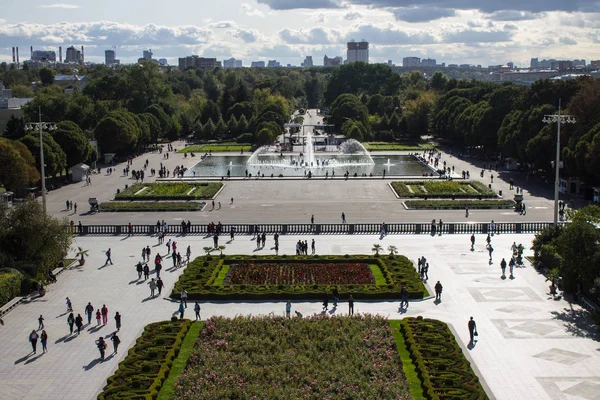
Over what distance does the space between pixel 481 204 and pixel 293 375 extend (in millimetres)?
36902

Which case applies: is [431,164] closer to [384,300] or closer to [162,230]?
[162,230]

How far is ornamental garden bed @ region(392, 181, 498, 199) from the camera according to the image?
61781 mm

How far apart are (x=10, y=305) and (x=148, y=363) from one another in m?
10.9

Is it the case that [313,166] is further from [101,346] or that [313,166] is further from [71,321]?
[101,346]

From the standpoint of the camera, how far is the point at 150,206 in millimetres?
57719

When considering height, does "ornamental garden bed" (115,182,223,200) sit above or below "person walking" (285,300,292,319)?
above

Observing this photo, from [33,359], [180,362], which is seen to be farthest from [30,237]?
[180,362]

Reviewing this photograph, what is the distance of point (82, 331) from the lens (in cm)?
2989

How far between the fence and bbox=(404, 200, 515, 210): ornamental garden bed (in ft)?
24.5

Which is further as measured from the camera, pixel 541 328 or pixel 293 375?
pixel 541 328

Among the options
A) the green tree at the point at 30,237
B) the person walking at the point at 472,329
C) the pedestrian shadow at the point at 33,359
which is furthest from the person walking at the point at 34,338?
the person walking at the point at 472,329

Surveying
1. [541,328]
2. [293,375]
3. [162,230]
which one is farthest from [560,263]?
[162,230]

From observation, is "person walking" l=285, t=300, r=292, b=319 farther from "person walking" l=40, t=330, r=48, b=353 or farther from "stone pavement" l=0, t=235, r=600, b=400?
"person walking" l=40, t=330, r=48, b=353

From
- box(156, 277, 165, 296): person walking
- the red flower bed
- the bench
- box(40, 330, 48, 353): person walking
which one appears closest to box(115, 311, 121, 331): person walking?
box(40, 330, 48, 353): person walking
